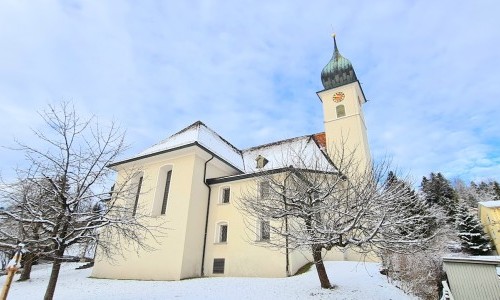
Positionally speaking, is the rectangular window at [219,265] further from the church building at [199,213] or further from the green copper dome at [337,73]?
the green copper dome at [337,73]

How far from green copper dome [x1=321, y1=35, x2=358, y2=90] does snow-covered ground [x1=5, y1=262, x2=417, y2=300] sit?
54.1 ft

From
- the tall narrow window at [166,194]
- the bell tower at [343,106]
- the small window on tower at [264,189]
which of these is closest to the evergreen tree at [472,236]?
the bell tower at [343,106]

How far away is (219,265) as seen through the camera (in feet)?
57.4

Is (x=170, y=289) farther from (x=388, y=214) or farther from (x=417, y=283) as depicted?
(x=417, y=283)

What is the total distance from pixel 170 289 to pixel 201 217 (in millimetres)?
5900

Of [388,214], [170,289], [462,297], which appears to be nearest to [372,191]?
[388,214]

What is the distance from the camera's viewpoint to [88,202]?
10.3m

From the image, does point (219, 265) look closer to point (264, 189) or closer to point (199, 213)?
point (199, 213)

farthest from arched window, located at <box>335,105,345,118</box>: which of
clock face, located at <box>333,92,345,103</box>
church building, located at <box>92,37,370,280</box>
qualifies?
church building, located at <box>92,37,370,280</box>

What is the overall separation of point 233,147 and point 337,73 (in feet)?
38.1

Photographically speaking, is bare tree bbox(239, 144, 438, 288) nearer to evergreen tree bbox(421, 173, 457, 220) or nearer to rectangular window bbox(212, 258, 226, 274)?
rectangular window bbox(212, 258, 226, 274)

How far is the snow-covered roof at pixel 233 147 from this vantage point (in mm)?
19766

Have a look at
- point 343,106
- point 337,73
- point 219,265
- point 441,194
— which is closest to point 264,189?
point 219,265

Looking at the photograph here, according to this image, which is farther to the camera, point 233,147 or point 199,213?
point 233,147
